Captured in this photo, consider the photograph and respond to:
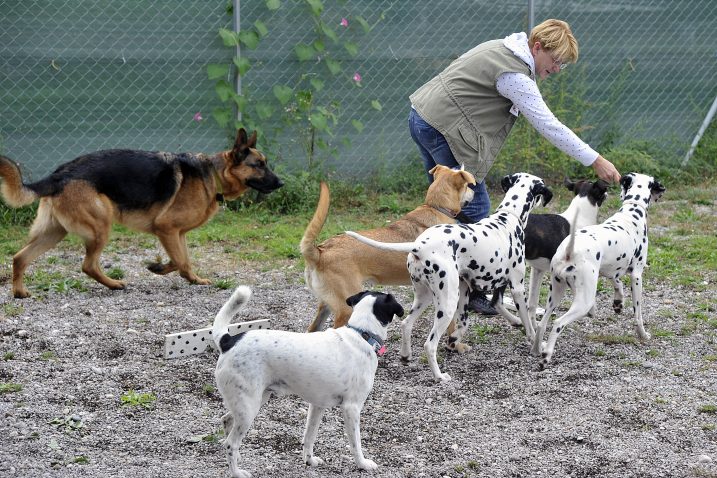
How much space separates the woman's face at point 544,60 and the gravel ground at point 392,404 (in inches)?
74.0

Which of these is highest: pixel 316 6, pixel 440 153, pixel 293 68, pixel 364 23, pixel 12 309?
pixel 316 6

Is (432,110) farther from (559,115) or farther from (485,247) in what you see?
(559,115)

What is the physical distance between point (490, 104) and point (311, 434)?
3.00m

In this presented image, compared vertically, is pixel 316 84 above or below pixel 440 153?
below

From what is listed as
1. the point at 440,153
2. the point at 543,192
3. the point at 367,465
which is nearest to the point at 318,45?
the point at 440,153

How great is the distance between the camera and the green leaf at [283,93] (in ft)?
33.4

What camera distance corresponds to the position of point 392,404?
5.43 meters

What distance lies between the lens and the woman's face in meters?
6.38

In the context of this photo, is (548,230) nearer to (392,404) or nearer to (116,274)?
(392,404)

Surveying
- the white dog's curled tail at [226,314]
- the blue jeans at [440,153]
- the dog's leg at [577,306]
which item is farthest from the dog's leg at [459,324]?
the white dog's curled tail at [226,314]

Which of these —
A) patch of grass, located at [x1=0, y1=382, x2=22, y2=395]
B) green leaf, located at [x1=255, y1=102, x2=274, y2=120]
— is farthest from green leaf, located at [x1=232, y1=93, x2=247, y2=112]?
patch of grass, located at [x1=0, y1=382, x2=22, y2=395]

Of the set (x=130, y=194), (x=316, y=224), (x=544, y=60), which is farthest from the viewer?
(x=130, y=194)

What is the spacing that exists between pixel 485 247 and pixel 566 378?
3.14 feet

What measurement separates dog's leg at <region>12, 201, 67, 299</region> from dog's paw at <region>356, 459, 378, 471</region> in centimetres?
384
